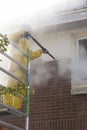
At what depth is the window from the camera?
8.31 m

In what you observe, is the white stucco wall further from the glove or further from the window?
the glove

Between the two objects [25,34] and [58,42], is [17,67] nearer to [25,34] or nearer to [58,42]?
[25,34]

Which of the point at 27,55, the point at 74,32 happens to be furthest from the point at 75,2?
the point at 27,55

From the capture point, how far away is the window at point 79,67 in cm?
831

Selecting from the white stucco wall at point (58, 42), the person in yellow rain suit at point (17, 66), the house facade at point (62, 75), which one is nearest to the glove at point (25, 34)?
the person in yellow rain suit at point (17, 66)

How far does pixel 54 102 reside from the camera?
8391mm

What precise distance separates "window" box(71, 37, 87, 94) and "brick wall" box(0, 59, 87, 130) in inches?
4.2

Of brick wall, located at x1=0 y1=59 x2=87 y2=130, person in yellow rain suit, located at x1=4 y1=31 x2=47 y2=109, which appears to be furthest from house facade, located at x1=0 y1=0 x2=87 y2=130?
person in yellow rain suit, located at x1=4 y1=31 x2=47 y2=109

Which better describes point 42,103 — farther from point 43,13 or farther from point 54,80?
point 43,13

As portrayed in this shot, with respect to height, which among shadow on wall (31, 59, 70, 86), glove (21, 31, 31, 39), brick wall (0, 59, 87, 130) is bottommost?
brick wall (0, 59, 87, 130)

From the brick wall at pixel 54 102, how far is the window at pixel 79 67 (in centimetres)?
11

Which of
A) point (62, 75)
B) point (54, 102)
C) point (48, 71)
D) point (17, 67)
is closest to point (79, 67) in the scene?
point (62, 75)

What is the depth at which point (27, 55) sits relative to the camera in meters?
7.33

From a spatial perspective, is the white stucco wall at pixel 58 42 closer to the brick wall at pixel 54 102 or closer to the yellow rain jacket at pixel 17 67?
the brick wall at pixel 54 102
